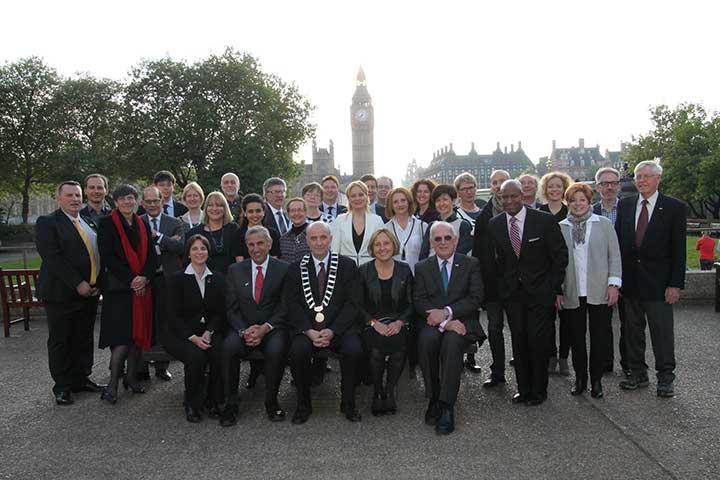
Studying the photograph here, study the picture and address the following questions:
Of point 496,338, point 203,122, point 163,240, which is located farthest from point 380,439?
point 203,122

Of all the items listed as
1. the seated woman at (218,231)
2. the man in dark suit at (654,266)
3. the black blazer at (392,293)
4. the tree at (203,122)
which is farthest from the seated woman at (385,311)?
the tree at (203,122)

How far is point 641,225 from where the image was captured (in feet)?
17.9

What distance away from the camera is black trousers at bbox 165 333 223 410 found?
4902 mm

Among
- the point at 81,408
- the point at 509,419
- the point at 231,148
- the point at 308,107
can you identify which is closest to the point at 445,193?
the point at 509,419

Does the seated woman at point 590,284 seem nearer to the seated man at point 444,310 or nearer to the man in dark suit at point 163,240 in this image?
the seated man at point 444,310

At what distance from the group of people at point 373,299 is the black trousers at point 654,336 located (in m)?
0.01

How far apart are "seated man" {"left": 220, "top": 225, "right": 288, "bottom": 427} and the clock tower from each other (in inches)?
4631

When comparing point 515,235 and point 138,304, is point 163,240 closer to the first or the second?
point 138,304

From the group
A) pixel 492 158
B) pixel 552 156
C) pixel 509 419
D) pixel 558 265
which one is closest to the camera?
pixel 509 419


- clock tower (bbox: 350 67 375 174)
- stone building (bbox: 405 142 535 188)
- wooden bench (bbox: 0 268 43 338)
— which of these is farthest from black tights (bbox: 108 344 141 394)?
stone building (bbox: 405 142 535 188)

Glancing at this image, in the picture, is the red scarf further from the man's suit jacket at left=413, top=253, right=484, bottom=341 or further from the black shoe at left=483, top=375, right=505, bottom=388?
the black shoe at left=483, top=375, right=505, bottom=388

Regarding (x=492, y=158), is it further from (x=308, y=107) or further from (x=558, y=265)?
(x=558, y=265)

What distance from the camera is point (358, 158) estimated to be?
124 m

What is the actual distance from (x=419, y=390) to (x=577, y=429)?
65.5 inches
